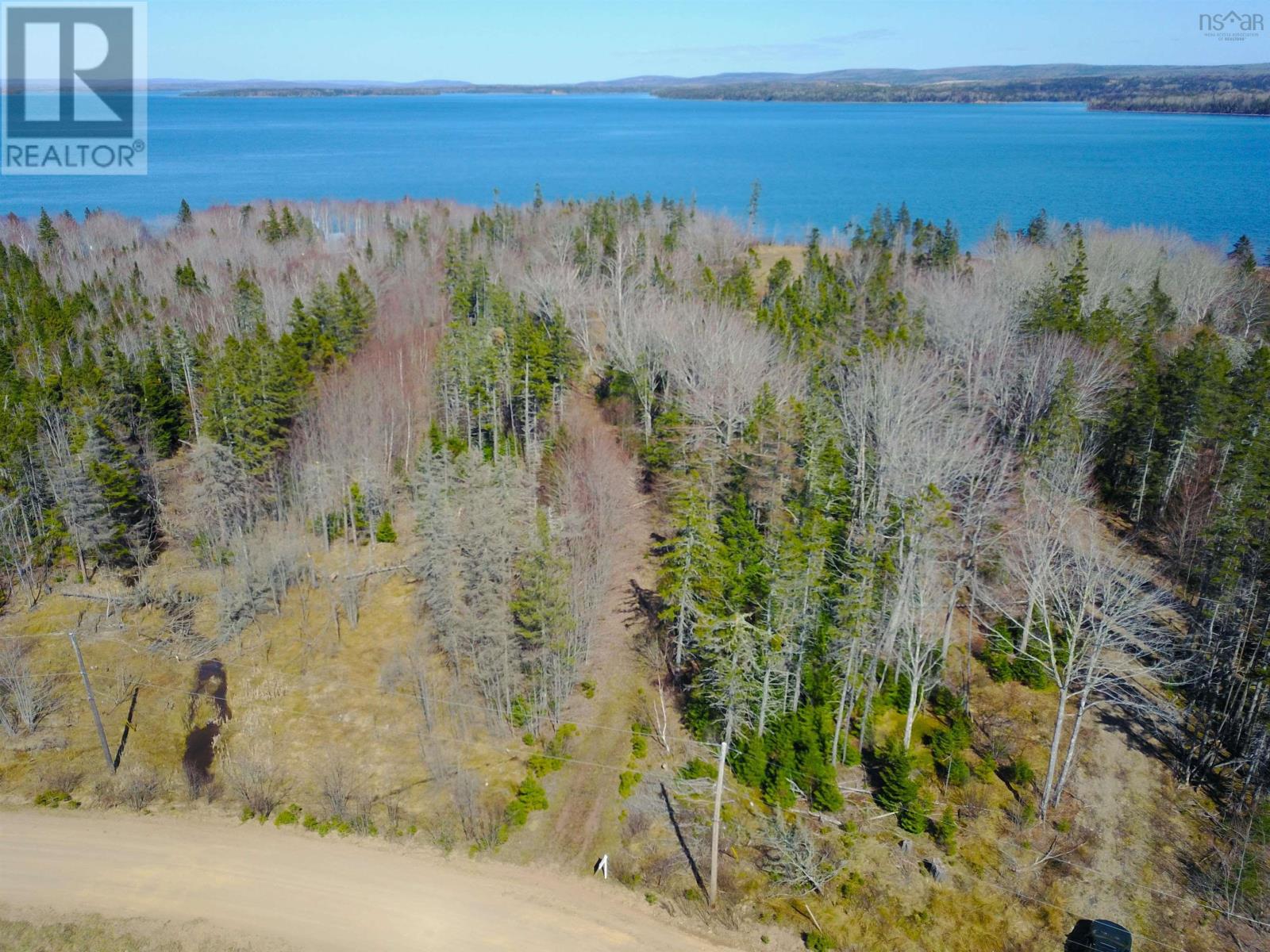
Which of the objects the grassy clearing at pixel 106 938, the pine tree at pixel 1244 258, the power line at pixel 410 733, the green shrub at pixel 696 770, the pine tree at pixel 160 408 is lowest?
the grassy clearing at pixel 106 938

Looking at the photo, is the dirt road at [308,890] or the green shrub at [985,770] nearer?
the dirt road at [308,890]

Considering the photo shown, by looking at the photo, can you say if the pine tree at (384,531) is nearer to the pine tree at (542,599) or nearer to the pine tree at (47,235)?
the pine tree at (542,599)

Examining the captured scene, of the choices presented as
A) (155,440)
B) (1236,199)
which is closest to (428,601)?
(155,440)

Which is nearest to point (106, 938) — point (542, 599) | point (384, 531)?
point (542, 599)

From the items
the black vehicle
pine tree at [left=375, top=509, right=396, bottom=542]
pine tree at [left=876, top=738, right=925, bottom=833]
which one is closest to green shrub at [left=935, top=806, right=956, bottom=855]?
pine tree at [left=876, top=738, right=925, bottom=833]

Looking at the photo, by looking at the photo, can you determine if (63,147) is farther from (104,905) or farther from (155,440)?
(104,905)

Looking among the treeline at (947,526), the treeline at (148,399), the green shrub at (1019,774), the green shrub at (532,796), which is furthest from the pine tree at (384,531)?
the green shrub at (1019,774)

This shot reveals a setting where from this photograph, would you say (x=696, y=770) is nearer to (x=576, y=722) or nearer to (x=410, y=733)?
(x=576, y=722)
